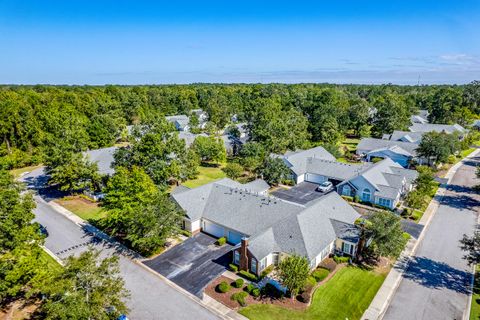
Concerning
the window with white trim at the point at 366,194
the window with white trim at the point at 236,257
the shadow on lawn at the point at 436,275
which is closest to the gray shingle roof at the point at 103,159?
the window with white trim at the point at 236,257

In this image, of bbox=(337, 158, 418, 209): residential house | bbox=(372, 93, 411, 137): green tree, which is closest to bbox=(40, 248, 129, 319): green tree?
bbox=(337, 158, 418, 209): residential house

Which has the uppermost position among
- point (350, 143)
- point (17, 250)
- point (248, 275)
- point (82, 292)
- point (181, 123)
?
point (17, 250)

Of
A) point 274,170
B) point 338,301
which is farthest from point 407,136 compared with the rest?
point 338,301

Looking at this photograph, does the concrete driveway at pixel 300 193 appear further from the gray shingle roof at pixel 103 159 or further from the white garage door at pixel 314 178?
the gray shingle roof at pixel 103 159

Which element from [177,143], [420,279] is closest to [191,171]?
[177,143]

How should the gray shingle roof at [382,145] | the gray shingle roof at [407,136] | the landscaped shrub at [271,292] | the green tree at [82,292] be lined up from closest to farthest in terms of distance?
the green tree at [82,292]
the landscaped shrub at [271,292]
the gray shingle roof at [382,145]
the gray shingle roof at [407,136]

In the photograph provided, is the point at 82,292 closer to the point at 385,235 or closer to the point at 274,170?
the point at 385,235
